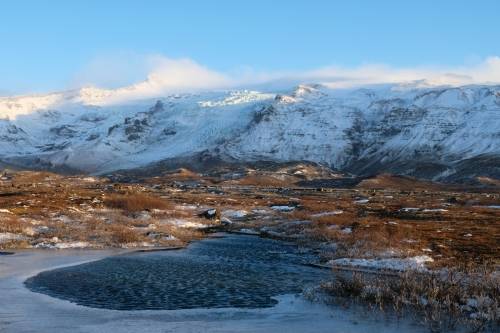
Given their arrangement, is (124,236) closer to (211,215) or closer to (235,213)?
(211,215)

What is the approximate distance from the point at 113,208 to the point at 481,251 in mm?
50206

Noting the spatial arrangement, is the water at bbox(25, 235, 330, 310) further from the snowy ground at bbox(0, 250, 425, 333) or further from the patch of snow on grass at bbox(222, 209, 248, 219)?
the patch of snow on grass at bbox(222, 209, 248, 219)

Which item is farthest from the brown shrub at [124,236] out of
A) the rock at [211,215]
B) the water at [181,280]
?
the rock at [211,215]

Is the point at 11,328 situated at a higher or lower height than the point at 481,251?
higher

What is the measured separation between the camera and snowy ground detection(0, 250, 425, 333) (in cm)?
2152

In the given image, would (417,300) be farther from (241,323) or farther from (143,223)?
(143,223)

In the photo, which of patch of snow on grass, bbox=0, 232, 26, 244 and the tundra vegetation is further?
patch of snow on grass, bbox=0, 232, 26, 244

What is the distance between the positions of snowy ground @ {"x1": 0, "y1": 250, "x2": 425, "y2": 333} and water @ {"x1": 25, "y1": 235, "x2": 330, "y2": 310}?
3.92 feet

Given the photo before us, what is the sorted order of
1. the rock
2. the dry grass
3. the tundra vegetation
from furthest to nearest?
the rock
the tundra vegetation
the dry grass

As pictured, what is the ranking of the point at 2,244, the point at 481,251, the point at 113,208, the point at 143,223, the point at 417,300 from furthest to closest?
the point at 113,208, the point at 143,223, the point at 2,244, the point at 481,251, the point at 417,300

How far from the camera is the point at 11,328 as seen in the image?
2077 centimetres

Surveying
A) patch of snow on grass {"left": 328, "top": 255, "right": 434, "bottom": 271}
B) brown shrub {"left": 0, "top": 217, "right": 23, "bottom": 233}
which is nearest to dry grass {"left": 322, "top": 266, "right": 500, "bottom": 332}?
patch of snow on grass {"left": 328, "top": 255, "right": 434, "bottom": 271}

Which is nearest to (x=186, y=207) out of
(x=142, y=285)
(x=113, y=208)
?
(x=113, y=208)

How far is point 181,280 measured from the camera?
108 feet
